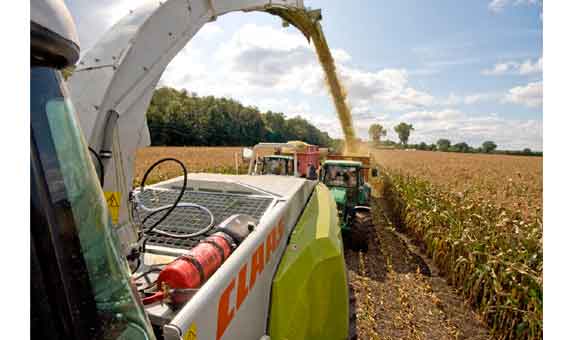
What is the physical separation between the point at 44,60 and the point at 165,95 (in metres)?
56.0

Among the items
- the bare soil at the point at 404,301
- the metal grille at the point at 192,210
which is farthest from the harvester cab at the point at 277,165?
the metal grille at the point at 192,210

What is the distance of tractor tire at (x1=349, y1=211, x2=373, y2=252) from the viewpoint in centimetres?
580

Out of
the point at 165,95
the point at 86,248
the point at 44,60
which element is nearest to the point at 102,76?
the point at 44,60

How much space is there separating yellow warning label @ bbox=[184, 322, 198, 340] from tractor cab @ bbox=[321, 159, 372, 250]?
198 inches

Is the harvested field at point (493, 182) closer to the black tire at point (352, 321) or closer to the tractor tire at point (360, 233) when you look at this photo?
the tractor tire at point (360, 233)

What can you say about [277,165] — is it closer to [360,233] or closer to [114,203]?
[360,233]

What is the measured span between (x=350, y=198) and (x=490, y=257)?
2.94m

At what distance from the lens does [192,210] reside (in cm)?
233

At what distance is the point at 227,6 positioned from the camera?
1.86 meters

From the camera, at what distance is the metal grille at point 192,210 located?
1.95m

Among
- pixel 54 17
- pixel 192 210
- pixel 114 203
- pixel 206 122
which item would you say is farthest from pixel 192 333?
pixel 206 122

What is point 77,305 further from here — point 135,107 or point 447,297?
point 447,297

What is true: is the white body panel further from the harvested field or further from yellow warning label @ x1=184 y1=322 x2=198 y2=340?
the harvested field

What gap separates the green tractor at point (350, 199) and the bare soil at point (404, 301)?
0.34m
